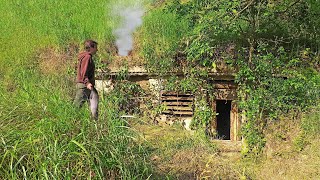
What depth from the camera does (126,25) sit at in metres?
9.55

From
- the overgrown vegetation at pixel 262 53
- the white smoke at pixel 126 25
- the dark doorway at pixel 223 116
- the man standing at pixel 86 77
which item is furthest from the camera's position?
Answer: the dark doorway at pixel 223 116

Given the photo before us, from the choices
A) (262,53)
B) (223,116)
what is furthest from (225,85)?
(223,116)

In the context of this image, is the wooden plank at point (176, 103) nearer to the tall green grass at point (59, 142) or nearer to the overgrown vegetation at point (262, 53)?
the overgrown vegetation at point (262, 53)

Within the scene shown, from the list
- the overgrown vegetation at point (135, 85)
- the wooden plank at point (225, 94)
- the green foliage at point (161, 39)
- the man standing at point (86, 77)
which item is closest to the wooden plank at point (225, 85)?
the wooden plank at point (225, 94)

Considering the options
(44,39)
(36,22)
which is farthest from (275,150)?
(36,22)

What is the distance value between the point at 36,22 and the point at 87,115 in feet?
23.7

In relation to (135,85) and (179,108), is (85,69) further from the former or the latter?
(179,108)

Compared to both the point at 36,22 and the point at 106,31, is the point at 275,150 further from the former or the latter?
the point at 36,22

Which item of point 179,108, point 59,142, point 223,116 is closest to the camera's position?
point 59,142

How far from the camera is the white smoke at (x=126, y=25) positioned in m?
8.74

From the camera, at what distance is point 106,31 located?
916cm

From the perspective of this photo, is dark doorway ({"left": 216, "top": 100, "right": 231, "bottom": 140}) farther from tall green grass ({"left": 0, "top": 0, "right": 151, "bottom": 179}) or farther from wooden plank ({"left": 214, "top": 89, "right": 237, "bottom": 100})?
tall green grass ({"left": 0, "top": 0, "right": 151, "bottom": 179})

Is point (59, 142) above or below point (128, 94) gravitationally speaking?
below

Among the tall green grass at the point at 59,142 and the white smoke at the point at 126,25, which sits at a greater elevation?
the white smoke at the point at 126,25
